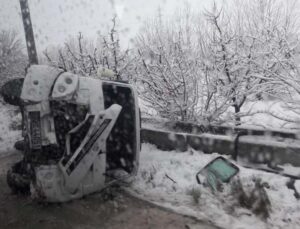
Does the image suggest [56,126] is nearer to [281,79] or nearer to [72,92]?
[72,92]

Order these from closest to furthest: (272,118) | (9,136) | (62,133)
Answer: (62,133) < (9,136) < (272,118)

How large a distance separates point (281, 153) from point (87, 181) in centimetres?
288

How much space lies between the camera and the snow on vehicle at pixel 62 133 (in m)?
4.55

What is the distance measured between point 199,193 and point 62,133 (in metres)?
2.12

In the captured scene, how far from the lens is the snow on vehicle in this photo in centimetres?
455

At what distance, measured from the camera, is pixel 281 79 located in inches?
250

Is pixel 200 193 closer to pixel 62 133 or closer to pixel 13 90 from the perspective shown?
pixel 62 133

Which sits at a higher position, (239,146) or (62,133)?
(62,133)

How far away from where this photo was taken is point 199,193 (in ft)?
15.6

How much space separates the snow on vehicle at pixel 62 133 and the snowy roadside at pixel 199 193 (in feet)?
2.95

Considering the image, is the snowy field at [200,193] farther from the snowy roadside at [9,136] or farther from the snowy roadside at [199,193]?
the snowy roadside at [9,136]

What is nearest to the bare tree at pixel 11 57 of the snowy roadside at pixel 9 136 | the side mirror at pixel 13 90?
the snowy roadside at pixel 9 136

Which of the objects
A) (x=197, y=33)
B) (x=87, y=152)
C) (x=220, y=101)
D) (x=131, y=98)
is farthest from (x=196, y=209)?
(x=197, y=33)

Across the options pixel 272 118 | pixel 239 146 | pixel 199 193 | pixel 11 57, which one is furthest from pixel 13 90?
pixel 11 57
